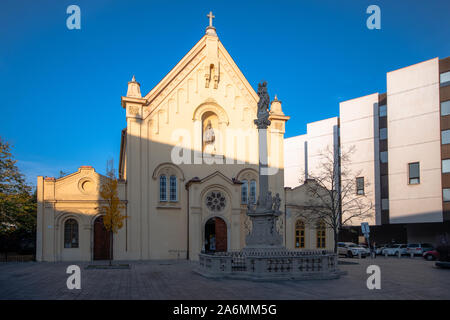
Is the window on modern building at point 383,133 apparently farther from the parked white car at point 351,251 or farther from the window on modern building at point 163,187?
the window on modern building at point 163,187

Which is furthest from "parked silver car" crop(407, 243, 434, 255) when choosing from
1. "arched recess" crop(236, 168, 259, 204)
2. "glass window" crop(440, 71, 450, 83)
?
"arched recess" crop(236, 168, 259, 204)

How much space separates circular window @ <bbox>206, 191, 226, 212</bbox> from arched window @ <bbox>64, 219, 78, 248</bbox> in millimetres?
9367

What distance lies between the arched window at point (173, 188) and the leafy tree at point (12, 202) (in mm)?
10710

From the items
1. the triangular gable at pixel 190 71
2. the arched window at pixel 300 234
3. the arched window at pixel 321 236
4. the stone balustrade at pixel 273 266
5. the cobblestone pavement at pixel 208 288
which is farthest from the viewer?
the arched window at pixel 321 236

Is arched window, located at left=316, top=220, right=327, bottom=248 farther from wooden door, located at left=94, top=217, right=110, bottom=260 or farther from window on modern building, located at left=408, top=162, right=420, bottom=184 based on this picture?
wooden door, located at left=94, top=217, right=110, bottom=260

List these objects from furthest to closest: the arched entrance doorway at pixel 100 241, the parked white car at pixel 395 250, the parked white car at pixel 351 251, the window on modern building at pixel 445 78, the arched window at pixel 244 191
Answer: the parked white car at pixel 395 250, the window on modern building at pixel 445 78, the parked white car at pixel 351 251, the arched window at pixel 244 191, the arched entrance doorway at pixel 100 241

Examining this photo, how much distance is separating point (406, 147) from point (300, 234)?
17.2m

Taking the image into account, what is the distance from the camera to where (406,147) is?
43875mm

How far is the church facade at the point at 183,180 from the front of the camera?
2902cm

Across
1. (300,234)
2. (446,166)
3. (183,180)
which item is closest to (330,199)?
(300,234)

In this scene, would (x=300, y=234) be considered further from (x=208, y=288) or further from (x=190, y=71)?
(x=208, y=288)

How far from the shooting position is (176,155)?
31594 mm

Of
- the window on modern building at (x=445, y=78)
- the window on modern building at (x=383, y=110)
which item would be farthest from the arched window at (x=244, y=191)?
the window on modern building at (x=383, y=110)
